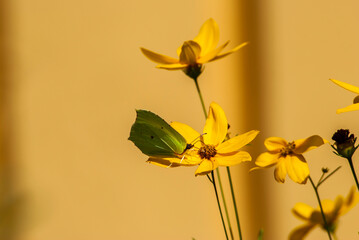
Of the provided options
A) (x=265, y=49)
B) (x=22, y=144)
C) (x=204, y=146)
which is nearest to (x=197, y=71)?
(x=204, y=146)

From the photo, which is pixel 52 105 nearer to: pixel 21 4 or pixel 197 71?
pixel 21 4

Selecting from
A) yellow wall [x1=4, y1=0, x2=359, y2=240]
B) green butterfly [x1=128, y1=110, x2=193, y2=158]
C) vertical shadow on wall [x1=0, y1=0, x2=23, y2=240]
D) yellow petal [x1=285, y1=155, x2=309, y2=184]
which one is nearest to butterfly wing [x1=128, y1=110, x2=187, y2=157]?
green butterfly [x1=128, y1=110, x2=193, y2=158]

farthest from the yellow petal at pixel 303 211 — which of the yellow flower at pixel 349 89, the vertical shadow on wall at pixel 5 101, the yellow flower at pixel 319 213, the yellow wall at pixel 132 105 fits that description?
the vertical shadow on wall at pixel 5 101

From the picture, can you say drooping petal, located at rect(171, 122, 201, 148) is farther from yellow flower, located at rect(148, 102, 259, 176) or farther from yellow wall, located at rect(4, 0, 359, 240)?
yellow wall, located at rect(4, 0, 359, 240)

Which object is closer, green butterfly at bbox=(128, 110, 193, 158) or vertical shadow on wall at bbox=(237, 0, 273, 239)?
green butterfly at bbox=(128, 110, 193, 158)

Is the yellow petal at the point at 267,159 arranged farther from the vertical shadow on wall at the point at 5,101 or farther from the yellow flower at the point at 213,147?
the vertical shadow on wall at the point at 5,101
